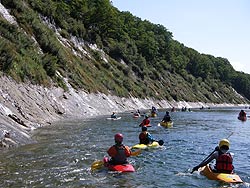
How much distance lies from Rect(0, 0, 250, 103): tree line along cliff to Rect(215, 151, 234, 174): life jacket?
67.1 ft

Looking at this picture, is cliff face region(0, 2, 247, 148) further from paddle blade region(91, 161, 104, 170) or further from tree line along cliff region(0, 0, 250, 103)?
paddle blade region(91, 161, 104, 170)

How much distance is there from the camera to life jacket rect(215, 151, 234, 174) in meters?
12.5

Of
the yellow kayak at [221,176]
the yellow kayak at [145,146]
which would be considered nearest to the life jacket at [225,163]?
the yellow kayak at [221,176]

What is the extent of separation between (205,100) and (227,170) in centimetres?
9440

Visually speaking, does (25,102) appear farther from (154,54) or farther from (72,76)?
(154,54)

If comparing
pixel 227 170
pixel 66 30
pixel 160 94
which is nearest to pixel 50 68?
pixel 66 30

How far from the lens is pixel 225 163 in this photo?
12.5m

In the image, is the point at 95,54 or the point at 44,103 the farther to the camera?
the point at 95,54

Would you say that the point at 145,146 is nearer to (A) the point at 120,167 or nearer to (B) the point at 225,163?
(A) the point at 120,167

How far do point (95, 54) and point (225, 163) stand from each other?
174ft

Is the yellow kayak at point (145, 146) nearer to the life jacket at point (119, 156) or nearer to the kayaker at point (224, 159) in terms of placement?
the life jacket at point (119, 156)

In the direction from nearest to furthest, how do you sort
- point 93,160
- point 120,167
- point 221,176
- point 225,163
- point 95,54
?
point 221,176 → point 225,163 → point 120,167 → point 93,160 → point 95,54

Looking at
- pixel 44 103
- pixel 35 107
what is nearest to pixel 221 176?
pixel 35 107

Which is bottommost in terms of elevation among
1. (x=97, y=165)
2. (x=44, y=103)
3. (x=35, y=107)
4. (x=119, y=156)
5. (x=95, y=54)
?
(x=97, y=165)
